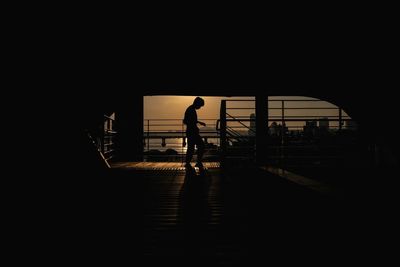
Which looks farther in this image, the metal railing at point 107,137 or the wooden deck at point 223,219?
the metal railing at point 107,137

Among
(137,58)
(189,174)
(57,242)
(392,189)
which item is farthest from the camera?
(137,58)

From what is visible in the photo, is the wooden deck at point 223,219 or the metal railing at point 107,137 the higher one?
the metal railing at point 107,137

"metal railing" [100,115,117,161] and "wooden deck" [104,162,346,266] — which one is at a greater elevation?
"metal railing" [100,115,117,161]

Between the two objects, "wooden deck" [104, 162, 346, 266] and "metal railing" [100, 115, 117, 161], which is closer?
"wooden deck" [104, 162, 346, 266]

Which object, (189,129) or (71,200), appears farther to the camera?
(189,129)

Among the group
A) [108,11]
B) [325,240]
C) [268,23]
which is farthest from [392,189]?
[108,11]

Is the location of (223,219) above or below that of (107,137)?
below

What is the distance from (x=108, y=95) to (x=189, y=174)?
2.39 meters

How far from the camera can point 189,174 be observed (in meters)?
4.83

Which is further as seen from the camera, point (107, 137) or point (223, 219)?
point (107, 137)

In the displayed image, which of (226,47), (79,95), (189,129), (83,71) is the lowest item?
(189,129)

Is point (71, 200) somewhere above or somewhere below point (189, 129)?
below

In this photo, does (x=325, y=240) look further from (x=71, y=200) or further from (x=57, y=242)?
(x=71, y=200)

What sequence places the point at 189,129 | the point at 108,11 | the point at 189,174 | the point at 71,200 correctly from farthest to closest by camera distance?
the point at 189,129, the point at 189,174, the point at 108,11, the point at 71,200
